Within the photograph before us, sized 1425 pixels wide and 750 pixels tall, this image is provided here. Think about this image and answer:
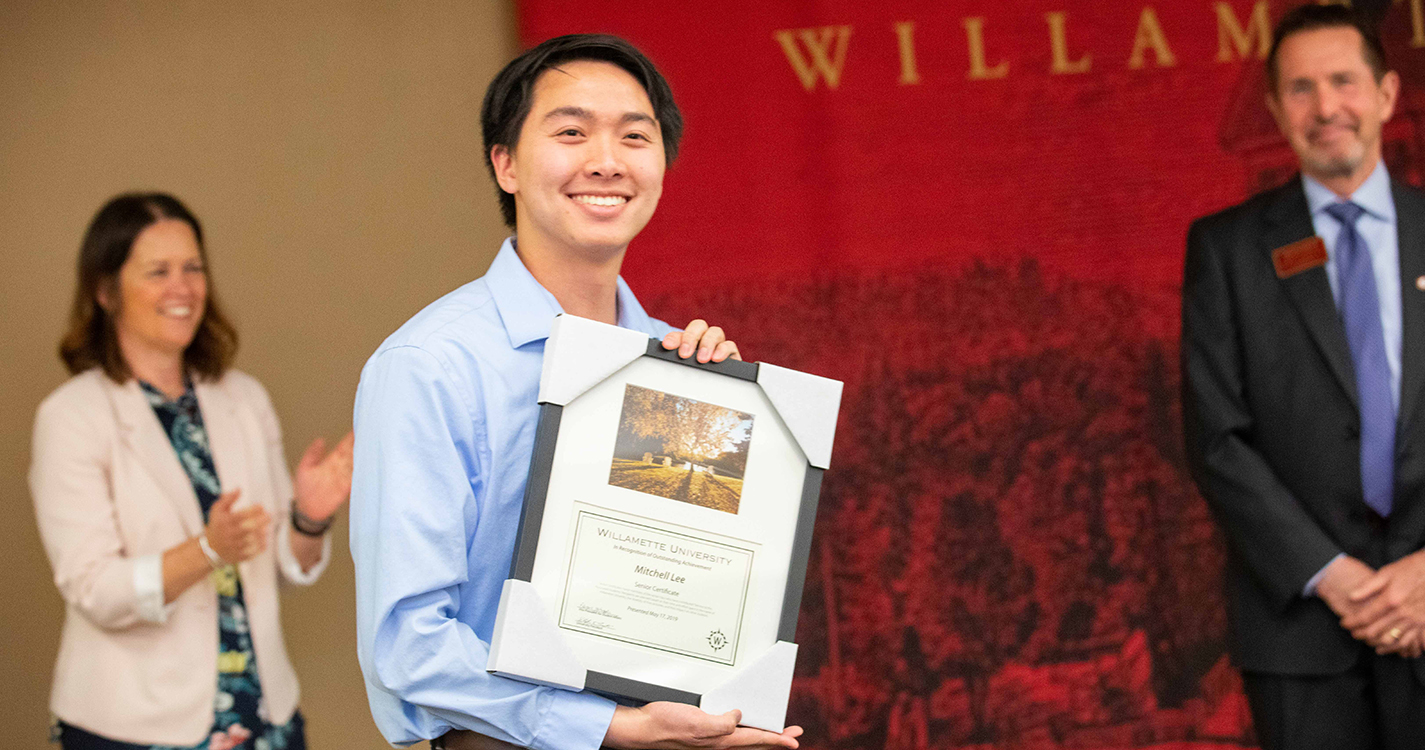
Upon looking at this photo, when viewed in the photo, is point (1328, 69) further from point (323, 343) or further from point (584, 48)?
point (323, 343)

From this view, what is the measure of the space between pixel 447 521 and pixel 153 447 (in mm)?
1836

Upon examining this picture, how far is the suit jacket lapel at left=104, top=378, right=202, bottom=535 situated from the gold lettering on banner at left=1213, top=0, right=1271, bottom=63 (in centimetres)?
295

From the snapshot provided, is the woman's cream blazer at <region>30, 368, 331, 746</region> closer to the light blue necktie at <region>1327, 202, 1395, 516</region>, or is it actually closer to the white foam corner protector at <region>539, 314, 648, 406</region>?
the white foam corner protector at <region>539, 314, 648, 406</region>

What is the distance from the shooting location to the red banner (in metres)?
3.17

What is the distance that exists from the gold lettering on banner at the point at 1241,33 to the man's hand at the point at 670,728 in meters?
2.65

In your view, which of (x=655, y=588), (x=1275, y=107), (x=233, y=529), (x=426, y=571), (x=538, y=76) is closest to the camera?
(x=426, y=571)

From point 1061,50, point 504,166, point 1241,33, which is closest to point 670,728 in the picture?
point 504,166

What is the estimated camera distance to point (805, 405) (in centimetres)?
150

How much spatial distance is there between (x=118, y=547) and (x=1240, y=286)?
270cm

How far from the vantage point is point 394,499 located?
1.31m

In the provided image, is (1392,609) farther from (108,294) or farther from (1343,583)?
(108,294)

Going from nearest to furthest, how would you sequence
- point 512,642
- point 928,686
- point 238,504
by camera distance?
point 512,642
point 238,504
point 928,686

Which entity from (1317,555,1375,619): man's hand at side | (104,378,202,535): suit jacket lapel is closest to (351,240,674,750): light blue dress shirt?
(104,378,202,535): suit jacket lapel

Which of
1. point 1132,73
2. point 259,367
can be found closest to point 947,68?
point 1132,73
